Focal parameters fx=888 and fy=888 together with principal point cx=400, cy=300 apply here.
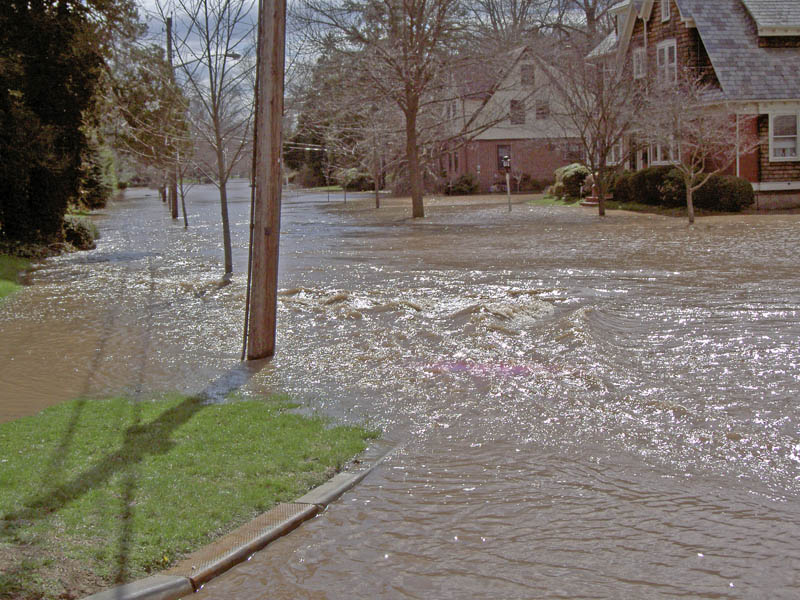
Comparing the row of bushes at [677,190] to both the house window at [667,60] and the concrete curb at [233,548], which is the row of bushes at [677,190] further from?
the concrete curb at [233,548]

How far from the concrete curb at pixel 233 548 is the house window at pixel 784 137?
29316 mm

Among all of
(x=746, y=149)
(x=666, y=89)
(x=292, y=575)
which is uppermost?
(x=666, y=89)

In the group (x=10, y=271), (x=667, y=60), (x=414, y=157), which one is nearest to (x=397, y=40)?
(x=414, y=157)

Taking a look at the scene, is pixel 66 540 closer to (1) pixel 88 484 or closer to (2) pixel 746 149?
(1) pixel 88 484

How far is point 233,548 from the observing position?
15.8 feet

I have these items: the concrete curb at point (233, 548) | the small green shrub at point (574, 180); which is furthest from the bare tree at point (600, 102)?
the concrete curb at point (233, 548)

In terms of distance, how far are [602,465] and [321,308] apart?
7.96 meters

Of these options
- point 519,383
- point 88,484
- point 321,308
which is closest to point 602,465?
point 519,383

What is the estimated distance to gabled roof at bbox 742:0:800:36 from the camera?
31906 mm

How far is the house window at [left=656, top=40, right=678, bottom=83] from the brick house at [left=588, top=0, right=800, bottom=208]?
4 cm

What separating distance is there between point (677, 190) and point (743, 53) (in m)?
5.53

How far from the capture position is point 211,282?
17.2m

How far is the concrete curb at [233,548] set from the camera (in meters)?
4.27

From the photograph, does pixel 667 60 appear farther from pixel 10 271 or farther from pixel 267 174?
pixel 267 174
